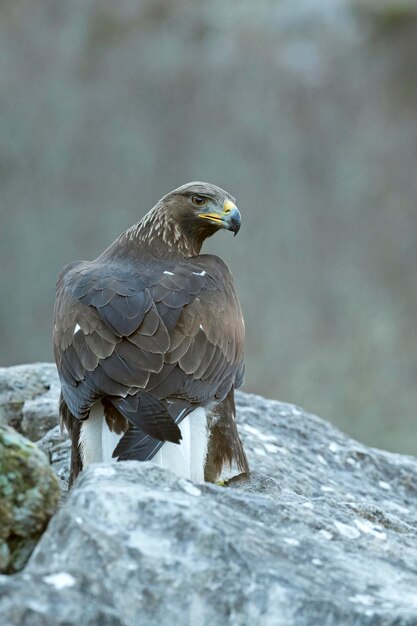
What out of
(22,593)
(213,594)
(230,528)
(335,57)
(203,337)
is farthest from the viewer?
(335,57)

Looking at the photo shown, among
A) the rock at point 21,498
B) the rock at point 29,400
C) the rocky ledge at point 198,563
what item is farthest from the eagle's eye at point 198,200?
the rock at point 21,498

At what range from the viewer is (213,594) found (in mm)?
2516

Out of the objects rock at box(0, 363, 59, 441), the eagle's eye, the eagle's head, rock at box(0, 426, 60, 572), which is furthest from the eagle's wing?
rock at box(0, 426, 60, 572)

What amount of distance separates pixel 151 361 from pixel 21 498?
1.43 metres

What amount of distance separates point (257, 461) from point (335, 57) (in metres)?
14.1

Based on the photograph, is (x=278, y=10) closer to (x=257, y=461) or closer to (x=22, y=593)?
(x=257, y=461)

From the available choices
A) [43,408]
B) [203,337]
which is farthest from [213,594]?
[43,408]

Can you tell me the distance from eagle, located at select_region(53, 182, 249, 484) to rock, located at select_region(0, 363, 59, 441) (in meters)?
0.72

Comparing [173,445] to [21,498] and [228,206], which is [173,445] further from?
[228,206]

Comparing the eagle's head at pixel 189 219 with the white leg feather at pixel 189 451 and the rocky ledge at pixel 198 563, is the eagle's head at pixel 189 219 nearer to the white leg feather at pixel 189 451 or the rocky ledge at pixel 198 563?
the white leg feather at pixel 189 451

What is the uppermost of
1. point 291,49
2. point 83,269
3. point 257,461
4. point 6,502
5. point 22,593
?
point 291,49

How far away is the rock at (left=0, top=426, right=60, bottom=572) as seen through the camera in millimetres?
2652

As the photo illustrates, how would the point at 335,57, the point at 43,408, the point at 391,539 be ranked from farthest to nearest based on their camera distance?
the point at 335,57 → the point at 43,408 → the point at 391,539

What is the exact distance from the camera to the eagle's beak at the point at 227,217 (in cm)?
530
